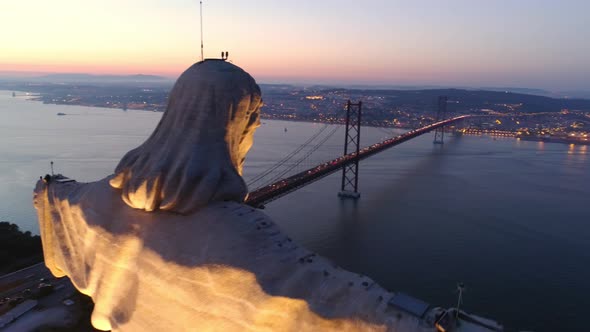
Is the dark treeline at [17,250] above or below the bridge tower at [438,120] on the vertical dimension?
below

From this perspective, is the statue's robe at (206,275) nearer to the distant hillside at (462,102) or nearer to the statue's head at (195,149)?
the statue's head at (195,149)

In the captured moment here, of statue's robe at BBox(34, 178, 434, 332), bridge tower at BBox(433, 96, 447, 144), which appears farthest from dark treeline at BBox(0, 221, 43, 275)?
bridge tower at BBox(433, 96, 447, 144)

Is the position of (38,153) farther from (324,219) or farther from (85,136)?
(324,219)

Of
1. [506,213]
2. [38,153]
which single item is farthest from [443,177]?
[38,153]

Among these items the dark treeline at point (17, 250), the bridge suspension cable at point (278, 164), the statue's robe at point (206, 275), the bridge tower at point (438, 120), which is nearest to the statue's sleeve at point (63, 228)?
the statue's robe at point (206, 275)

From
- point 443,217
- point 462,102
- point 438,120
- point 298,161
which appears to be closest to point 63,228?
point 443,217

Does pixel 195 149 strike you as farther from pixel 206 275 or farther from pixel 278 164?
pixel 278 164
